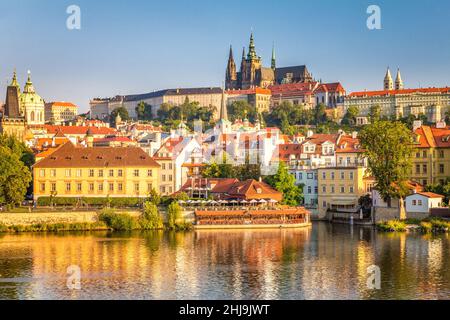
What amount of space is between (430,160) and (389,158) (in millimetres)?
11076

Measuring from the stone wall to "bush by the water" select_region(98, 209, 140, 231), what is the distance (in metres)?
0.72

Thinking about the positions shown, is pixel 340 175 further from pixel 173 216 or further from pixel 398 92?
pixel 398 92

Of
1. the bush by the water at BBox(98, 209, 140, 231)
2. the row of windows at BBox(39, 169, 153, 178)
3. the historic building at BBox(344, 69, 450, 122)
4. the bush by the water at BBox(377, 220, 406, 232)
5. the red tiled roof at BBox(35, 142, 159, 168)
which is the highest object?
the historic building at BBox(344, 69, 450, 122)

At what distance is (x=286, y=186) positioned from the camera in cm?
7394

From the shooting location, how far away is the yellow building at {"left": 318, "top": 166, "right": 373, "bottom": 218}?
7388 cm

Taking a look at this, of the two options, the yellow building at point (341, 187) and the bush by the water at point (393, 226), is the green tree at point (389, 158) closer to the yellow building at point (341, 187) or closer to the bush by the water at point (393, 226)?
the bush by the water at point (393, 226)

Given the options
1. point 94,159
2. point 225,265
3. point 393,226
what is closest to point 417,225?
point 393,226

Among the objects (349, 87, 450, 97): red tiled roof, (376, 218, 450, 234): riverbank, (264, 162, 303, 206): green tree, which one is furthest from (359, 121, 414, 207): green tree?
(349, 87, 450, 97): red tiled roof

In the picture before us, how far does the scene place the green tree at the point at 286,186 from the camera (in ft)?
242

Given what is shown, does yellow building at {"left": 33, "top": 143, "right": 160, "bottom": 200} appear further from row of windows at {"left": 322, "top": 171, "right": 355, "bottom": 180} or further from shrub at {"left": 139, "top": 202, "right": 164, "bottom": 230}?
row of windows at {"left": 322, "top": 171, "right": 355, "bottom": 180}

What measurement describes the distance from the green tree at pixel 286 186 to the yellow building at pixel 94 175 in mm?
10027

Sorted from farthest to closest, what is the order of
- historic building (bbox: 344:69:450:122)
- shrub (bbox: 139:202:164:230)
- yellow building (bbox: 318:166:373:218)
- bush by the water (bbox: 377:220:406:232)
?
historic building (bbox: 344:69:450:122) → yellow building (bbox: 318:166:373:218) → shrub (bbox: 139:202:164:230) → bush by the water (bbox: 377:220:406:232)

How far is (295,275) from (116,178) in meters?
33.9
